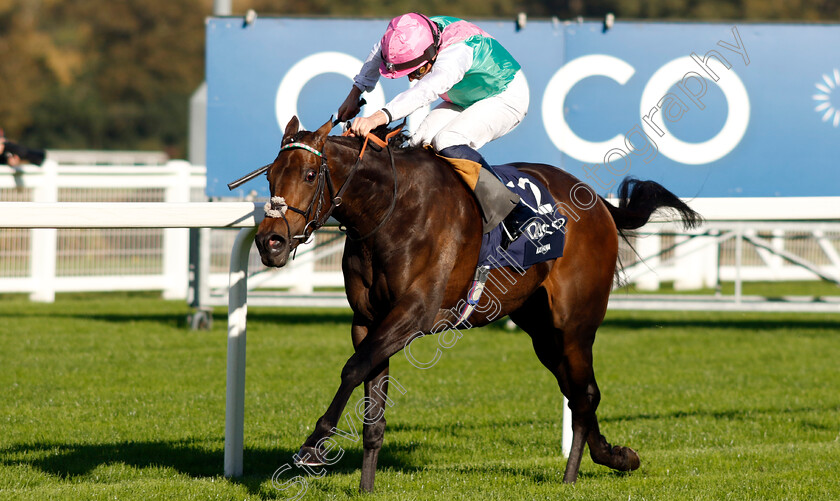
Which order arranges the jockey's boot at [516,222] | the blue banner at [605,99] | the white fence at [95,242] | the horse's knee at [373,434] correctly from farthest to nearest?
the white fence at [95,242] < the blue banner at [605,99] < the jockey's boot at [516,222] < the horse's knee at [373,434]

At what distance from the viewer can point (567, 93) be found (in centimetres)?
961

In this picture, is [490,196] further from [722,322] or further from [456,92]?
[722,322]

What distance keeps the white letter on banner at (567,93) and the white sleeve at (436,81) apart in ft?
17.8

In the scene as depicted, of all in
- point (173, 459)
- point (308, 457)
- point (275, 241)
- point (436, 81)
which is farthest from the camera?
point (173, 459)

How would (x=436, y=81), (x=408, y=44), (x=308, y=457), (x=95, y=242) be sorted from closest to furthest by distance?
(x=308, y=457) < (x=436, y=81) < (x=408, y=44) < (x=95, y=242)

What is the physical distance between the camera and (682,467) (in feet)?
16.5

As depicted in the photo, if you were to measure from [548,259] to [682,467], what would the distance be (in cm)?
136

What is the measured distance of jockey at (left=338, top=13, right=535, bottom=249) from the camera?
13.4ft

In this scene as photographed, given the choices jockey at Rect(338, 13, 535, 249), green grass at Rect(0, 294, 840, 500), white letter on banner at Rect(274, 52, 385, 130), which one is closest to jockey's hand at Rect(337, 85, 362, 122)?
jockey at Rect(338, 13, 535, 249)

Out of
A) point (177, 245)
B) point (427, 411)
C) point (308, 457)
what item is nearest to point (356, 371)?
point (308, 457)

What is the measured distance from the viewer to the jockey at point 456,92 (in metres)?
4.07

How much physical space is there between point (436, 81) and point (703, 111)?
6177 mm

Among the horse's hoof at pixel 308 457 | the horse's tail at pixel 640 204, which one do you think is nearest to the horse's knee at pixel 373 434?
the horse's hoof at pixel 308 457

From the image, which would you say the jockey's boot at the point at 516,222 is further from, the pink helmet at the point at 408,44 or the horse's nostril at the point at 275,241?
the horse's nostril at the point at 275,241
